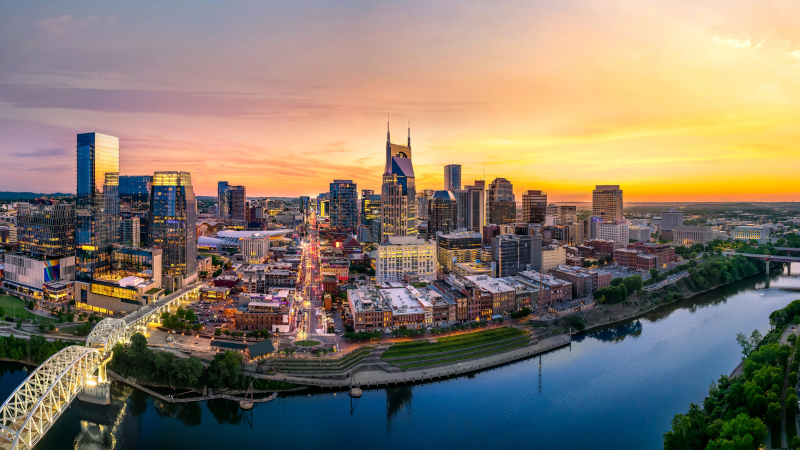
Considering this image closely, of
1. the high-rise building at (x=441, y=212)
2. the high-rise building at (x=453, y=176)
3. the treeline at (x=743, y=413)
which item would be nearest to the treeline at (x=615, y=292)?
the treeline at (x=743, y=413)

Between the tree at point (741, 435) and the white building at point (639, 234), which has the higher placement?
the white building at point (639, 234)

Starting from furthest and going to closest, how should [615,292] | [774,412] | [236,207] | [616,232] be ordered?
1. [236,207]
2. [616,232]
3. [615,292]
4. [774,412]

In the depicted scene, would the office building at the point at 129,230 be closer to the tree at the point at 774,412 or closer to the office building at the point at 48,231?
the office building at the point at 48,231

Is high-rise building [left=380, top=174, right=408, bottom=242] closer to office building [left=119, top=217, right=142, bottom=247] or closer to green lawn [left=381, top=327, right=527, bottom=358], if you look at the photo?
green lawn [left=381, top=327, right=527, bottom=358]

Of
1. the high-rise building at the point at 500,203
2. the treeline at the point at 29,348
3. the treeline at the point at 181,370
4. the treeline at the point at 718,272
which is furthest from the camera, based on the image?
the high-rise building at the point at 500,203

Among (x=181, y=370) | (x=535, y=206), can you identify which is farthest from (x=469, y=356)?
(x=535, y=206)

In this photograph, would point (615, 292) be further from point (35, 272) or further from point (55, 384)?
point (35, 272)
